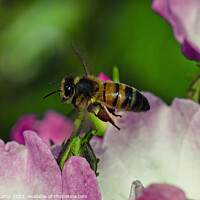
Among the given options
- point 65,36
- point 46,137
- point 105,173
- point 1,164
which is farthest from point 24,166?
point 65,36

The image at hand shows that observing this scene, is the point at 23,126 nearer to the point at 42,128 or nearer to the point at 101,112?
the point at 42,128

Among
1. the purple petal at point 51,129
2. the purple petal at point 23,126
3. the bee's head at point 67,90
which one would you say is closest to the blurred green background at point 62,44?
the purple petal at point 51,129

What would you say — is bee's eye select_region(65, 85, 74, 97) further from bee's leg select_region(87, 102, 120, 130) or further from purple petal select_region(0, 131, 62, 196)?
purple petal select_region(0, 131, 62, 196)

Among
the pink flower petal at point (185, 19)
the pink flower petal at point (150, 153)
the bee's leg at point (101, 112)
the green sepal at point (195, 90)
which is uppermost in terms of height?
the pink flower petal at point (185, 19)

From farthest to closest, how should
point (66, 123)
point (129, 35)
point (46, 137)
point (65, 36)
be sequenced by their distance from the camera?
point (65, 36) < point (129, 35) < point (46, 137) < point (66, 123)

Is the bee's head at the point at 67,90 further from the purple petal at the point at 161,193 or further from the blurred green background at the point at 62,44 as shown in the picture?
the blurred green background at the point at 62,44

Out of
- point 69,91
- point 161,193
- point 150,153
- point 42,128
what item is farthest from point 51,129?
point 161,193

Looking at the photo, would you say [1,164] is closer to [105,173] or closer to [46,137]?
[105,173]
